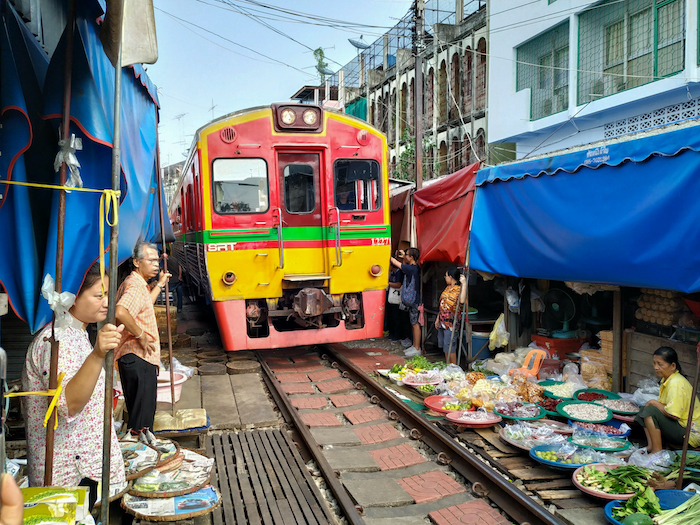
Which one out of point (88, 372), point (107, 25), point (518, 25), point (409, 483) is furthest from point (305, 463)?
point (518, 25)

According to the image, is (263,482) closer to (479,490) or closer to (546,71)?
(479,490)

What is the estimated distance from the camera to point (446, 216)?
8148 millimetres

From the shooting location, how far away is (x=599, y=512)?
3918 mm

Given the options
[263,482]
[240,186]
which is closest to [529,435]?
[263,482]

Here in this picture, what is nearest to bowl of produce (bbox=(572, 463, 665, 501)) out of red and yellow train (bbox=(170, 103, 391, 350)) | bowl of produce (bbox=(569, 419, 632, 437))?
bowl of produce (bbox=(569, 419, 632, 437))

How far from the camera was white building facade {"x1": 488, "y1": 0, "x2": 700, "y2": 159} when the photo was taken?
1060cm

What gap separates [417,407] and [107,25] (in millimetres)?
4900

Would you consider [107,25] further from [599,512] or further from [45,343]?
[599,512]

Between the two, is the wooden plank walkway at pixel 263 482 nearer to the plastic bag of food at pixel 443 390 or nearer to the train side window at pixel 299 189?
the plastic bag of food at pixel 443 390

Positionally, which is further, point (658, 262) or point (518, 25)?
point (518, 25)

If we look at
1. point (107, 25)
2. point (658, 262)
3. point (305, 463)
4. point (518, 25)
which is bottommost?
point (305, 463)

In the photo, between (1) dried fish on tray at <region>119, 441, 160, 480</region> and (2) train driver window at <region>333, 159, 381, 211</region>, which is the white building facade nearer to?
(2) train driver window at <region>333, 159, 381, 211</region>

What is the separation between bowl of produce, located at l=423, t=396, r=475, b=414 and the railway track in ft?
0.80

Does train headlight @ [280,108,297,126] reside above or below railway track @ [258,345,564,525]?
above
